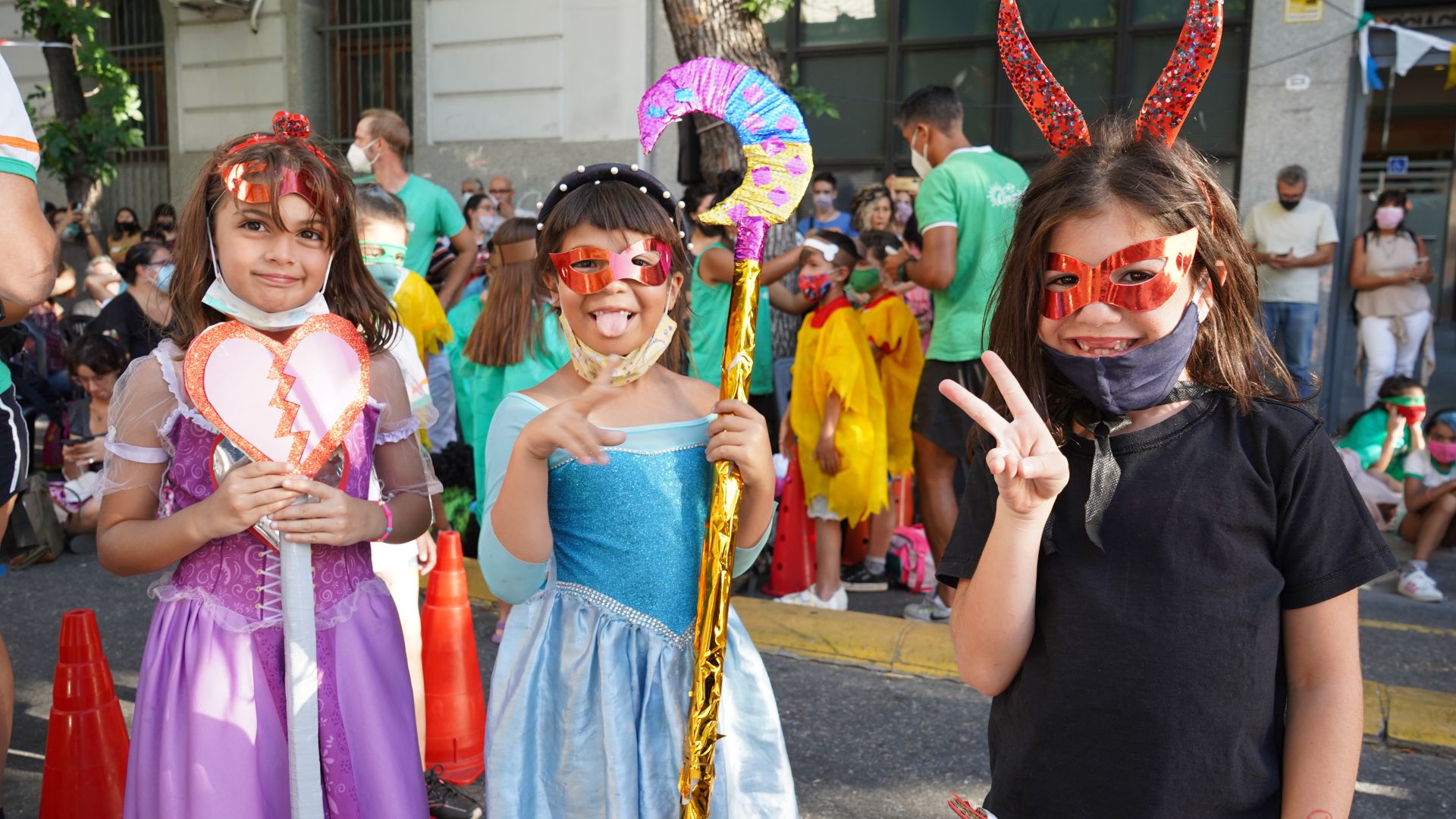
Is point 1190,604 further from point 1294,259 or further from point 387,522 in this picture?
point 1294,259

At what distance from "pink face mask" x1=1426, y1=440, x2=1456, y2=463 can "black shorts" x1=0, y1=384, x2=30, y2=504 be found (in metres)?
6.78

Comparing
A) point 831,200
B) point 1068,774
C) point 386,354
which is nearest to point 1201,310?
point 1068,774

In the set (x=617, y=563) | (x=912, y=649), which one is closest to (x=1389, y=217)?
(x=912, y=649)

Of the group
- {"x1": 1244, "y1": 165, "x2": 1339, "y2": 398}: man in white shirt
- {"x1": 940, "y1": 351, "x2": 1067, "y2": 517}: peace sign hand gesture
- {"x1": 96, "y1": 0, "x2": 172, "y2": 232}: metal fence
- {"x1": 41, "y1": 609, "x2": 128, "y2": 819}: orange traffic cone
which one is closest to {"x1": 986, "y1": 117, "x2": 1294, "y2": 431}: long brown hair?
{"x1": 940, "y1": 351, "x2": 1067, "y2": 517}: peace sign hand gesture

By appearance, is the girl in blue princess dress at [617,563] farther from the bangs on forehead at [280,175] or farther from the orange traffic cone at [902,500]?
the orange traffic cone at [902,500]

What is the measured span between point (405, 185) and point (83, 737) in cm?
398

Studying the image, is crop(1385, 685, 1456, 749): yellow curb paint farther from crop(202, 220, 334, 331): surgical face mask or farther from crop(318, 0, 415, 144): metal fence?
crop(318, 0, 415, 144): metal fence

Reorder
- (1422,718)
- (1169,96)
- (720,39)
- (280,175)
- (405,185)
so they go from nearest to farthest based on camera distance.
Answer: (1169,96) < (280,175) < (1422,718) < (405,185) < (720,39)

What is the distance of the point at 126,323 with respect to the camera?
732 cm

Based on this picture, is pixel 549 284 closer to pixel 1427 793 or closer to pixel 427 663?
pixel 427 663

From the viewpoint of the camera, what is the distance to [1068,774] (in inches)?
67.1

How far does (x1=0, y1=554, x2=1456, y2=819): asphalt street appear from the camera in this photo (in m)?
3.40

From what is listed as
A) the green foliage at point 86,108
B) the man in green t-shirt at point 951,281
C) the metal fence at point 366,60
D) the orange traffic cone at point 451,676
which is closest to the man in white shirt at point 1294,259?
the man in green t-shirt at point 951,281

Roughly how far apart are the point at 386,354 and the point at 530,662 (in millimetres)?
794
